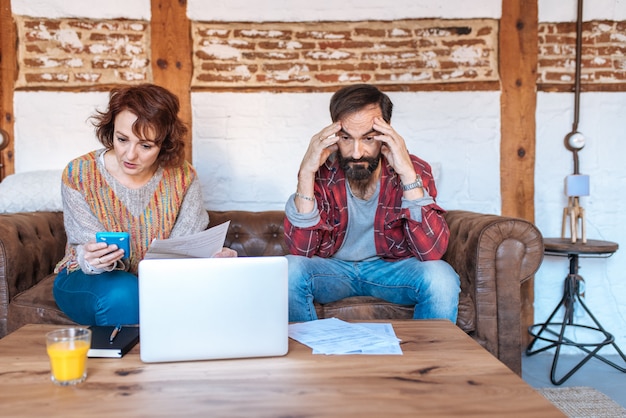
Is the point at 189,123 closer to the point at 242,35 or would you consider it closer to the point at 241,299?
the point at 242,35

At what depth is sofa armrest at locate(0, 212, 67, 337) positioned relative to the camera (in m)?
1.94

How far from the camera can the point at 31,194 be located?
8.07ft

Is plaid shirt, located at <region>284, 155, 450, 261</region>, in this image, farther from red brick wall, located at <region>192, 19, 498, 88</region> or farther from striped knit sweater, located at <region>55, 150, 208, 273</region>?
red brick wall, located at <region>192, 19, 498, 88</region>

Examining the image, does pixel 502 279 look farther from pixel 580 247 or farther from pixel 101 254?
pixel 101 254

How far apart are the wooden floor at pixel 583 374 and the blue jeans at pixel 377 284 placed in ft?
2.57

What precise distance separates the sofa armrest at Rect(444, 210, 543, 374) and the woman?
0.95 metres

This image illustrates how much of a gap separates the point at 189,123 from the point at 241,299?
1.92 metres

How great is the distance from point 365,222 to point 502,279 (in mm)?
557

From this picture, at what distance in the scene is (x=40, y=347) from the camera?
3.95 feet

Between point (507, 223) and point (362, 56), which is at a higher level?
point (362, 56)

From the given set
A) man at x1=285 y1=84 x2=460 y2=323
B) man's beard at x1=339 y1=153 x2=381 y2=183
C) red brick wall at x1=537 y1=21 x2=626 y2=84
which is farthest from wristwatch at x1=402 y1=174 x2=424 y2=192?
red brick wall at x1=537 y1=21 x2=626 y2=84

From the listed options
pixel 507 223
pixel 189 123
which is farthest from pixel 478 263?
pixel 189 123

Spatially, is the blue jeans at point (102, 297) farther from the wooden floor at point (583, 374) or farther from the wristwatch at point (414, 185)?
the wooden floor at point (583, 374)

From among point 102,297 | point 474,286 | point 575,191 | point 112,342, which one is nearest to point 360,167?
point 474,286
